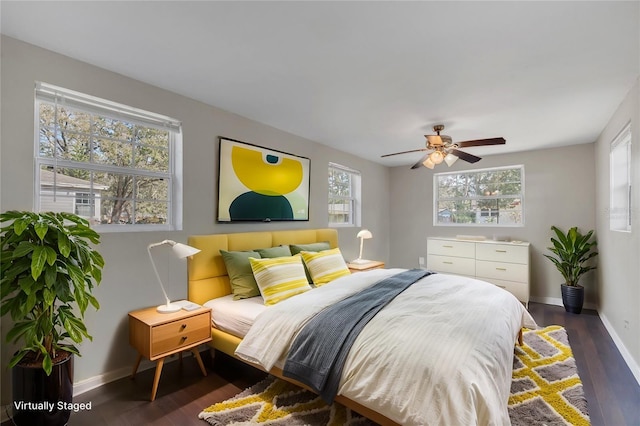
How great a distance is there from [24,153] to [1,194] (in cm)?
30

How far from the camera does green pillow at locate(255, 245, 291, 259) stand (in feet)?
10.6

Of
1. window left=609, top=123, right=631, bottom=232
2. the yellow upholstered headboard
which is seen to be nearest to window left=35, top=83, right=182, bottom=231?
the yellow upholstered headboard

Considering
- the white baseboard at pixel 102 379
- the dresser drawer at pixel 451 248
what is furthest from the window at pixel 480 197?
the white baseboard at pixel 102 379

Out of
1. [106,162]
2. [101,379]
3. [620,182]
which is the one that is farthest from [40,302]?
[620,182]

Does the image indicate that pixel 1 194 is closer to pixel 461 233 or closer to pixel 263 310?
pixel 263 310

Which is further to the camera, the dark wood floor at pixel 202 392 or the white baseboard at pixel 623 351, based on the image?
the white baseboard at pixel 623 351

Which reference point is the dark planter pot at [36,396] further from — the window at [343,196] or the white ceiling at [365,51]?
the window at [343,196]

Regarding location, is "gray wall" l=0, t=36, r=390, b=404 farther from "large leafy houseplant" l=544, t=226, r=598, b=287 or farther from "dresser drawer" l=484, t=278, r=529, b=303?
"large leafy houseplant" l=544, t=226, r=598, b=287

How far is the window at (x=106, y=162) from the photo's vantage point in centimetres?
220

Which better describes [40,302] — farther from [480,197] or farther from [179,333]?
[480,197]

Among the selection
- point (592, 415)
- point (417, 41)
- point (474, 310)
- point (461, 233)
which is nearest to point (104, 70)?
point (417, 41)

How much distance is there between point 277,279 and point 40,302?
1.58m

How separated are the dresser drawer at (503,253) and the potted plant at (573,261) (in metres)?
0.36

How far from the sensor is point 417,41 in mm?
1923
